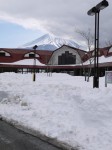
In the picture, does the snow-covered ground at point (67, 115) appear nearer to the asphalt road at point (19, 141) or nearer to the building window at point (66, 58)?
the asphalt road at point (19, 141)

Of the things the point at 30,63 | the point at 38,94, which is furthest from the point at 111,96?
the point at 30,63

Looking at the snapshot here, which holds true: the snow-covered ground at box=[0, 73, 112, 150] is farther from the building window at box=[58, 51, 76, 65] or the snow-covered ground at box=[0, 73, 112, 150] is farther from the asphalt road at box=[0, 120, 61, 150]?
the building window at box=[58, 51, 76, 65]

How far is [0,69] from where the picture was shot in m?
74.4

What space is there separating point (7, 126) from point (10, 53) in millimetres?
65776

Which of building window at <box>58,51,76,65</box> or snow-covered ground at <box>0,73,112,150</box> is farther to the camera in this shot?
building window at <box>58,51,76,65</box>

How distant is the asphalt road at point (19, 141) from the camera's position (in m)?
8.09

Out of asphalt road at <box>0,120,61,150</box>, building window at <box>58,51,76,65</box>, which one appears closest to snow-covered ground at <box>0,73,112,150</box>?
asphalt road at <box>0,120,61,150</box>

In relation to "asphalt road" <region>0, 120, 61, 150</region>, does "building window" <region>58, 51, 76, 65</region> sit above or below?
above

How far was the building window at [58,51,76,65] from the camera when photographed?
252 ft

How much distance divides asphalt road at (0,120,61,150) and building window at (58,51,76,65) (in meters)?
66.6

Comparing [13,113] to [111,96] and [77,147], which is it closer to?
[111,96]

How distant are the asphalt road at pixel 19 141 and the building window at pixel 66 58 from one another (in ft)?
218

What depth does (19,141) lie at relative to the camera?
8.80 meters

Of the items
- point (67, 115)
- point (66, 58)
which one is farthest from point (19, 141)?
point (66, 58)
